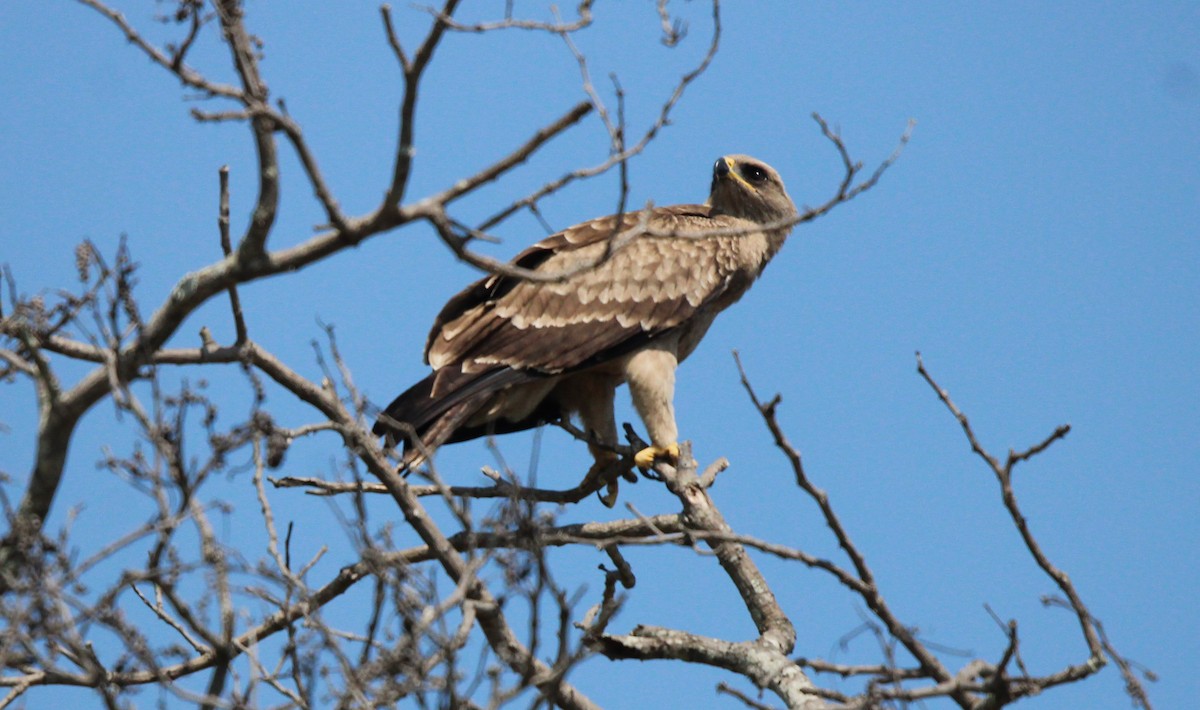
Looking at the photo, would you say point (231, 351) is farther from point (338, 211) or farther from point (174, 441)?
point (338, 211)

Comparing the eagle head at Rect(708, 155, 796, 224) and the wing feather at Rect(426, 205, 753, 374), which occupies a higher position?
the eagle head at Rect(708, 155, 796, 224)

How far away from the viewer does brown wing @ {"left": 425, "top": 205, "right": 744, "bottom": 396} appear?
270 inches

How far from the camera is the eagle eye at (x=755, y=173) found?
8305 millimetres

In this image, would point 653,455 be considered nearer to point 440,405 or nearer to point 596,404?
point 596,404

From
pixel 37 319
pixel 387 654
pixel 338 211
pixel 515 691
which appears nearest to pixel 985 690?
pixel 515 691

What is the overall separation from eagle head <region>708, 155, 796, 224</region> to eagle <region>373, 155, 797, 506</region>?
455mm

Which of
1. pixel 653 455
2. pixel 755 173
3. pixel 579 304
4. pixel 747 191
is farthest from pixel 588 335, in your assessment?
pixel 755 173

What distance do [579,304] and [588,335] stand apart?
244 mm

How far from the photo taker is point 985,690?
148 inches

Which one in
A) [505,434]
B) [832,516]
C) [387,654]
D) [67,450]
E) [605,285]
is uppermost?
[605,285]

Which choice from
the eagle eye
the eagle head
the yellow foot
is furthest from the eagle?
the eagle eye

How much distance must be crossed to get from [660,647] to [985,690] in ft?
6.06

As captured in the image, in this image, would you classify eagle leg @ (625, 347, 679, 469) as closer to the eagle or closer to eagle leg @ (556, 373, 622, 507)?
the eagle

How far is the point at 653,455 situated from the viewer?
6.77 metres
